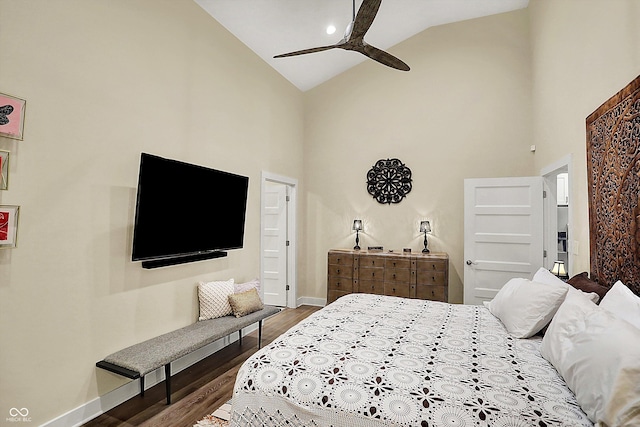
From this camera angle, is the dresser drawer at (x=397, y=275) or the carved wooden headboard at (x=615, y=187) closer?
the carved wooden headboard at (x=615, y=187)

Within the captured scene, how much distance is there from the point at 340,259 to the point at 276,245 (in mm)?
1136

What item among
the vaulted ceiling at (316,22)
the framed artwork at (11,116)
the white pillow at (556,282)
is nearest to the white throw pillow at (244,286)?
the framed artwork at (11,116)

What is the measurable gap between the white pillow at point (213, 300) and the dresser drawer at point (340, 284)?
1.80 meters

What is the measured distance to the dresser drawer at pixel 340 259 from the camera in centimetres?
474

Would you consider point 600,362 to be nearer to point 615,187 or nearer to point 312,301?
point 615,187

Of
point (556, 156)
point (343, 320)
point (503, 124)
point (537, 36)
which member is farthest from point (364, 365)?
point (537, 36)

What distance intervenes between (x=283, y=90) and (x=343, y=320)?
376cm

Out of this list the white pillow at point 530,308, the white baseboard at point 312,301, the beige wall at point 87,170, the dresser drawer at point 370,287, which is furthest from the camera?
the white baseboard at point 312,301

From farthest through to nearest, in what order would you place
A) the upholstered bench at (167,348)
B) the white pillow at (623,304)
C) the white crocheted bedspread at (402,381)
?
the upholstered bench at (167,348), the white pillow at (623,304), the white crocheted bedspread at (402,381)

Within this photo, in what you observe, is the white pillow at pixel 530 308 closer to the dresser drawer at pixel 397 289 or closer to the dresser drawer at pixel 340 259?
the dresser drawer at pixel 397 289

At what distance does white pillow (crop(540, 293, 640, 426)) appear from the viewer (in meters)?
1.15

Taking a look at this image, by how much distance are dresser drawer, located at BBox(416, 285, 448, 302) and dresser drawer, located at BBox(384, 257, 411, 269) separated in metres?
0.32

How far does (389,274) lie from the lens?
4.51 m

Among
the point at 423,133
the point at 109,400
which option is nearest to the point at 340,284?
the point at 423,133
